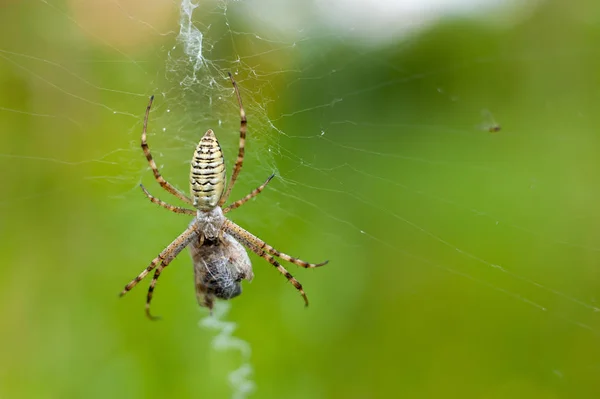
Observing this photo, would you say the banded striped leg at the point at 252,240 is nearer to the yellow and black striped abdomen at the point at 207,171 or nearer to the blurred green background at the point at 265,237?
the yellow and black striped abdomen at the point at 207,171

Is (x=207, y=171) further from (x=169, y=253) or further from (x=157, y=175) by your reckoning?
(x=169, y=253)

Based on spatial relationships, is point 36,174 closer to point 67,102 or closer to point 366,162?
point 67,102

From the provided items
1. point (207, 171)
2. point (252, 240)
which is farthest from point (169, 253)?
point (207, 171)

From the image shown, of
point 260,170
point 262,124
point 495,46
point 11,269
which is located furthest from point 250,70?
point 495,46

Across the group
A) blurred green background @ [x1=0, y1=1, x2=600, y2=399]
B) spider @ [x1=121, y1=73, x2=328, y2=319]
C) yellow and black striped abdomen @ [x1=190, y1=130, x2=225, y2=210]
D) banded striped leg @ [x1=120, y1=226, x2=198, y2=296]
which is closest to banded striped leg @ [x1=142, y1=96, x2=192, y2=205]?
spider @ [x1=121, y1=73, x2=328, y2=319]

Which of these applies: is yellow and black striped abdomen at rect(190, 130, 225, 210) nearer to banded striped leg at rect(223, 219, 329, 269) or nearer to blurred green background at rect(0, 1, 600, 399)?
banded striped leg at rect(223, 219, 329, 269)

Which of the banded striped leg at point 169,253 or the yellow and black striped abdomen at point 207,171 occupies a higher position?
the yellow and black striped abdomen at point 207,171

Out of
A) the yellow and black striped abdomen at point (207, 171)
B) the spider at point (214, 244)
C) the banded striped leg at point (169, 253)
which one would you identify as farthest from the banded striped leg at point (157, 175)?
the banded striped leg at point (169, 253)
